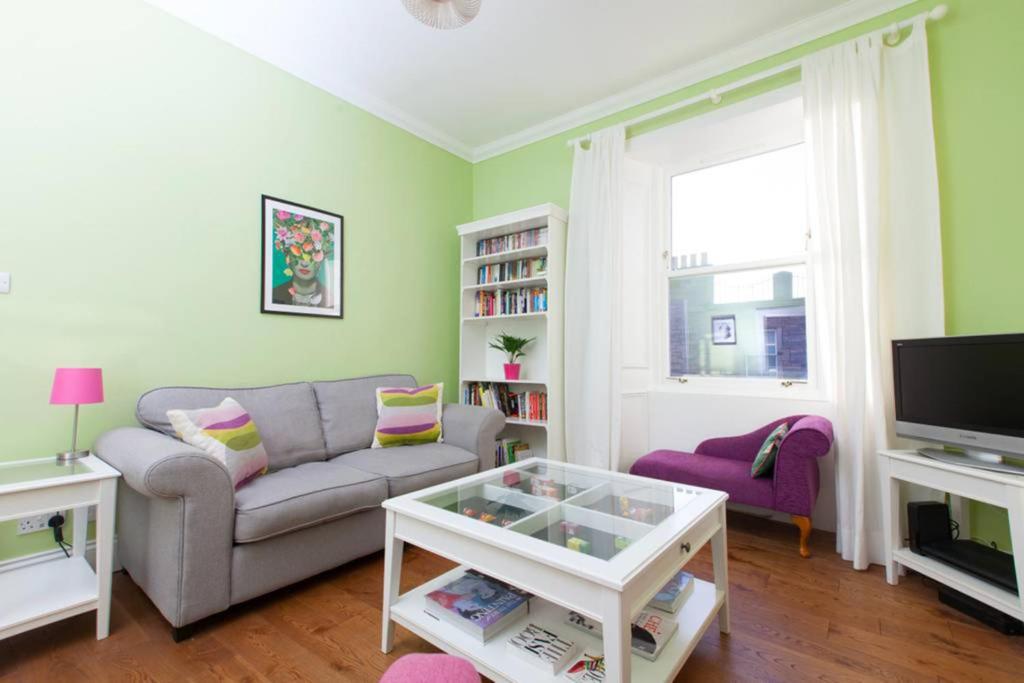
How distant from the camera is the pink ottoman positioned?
811 mm

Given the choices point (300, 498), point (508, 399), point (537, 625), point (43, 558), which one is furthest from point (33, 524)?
point (508, 399)

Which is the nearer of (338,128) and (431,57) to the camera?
(431,57)

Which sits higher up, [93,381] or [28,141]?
[28,141]

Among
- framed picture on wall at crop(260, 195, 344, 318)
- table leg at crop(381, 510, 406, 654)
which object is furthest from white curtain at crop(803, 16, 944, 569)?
framed picture on wall at crop(260, 195, 344, 318)

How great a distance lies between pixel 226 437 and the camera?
2.00 metres

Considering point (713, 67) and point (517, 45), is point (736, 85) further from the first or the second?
point (517, 45)

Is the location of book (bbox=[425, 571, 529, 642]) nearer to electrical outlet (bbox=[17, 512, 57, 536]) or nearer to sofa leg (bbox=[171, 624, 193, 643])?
sofa leg (bbox=[171, 624, 193, 643])

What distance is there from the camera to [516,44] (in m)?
2.75

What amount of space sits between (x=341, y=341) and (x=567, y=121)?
94.5 inches

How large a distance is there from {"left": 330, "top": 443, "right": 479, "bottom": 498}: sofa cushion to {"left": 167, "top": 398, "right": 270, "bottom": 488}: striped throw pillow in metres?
0.50

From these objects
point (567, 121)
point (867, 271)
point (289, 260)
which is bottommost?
point (867, 271)

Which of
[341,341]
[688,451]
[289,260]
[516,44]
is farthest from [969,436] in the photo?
[289,260]

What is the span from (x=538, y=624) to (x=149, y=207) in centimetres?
263

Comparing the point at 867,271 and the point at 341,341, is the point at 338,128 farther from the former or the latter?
the point at 867,271
